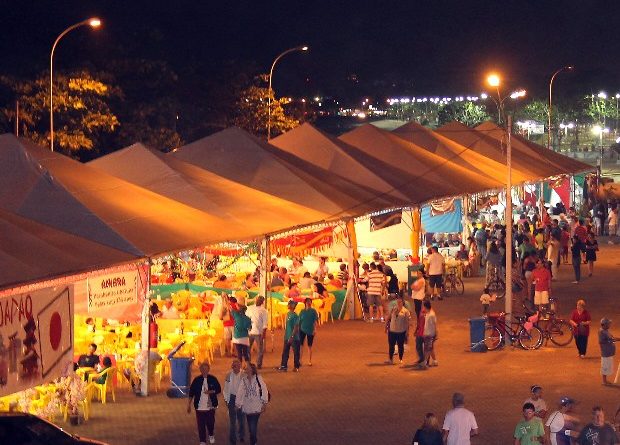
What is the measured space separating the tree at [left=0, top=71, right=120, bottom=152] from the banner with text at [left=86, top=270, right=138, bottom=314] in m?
24.6

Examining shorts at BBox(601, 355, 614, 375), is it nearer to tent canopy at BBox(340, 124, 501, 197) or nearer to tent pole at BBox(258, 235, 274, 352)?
tent pole at BBox(258, 235, 274, 352)

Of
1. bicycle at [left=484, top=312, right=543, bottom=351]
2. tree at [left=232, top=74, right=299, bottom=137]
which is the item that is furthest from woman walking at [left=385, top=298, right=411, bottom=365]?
tree at [left=232, top=74, right=299, bottom=137]

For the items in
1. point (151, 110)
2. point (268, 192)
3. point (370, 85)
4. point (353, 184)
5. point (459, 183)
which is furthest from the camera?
point (370, 85)

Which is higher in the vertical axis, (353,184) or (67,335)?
(353,184)

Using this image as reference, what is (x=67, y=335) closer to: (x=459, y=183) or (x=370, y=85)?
(x=459, y=183)

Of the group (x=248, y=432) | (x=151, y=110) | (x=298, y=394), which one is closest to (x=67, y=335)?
(x=248, y=432)

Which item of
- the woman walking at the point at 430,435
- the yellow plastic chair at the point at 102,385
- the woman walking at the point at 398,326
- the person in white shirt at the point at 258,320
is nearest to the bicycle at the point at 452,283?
the woman walking at the point at 398,326

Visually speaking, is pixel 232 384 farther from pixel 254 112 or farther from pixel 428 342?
pixel 254 112

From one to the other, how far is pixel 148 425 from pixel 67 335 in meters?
1.81

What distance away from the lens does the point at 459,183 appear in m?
37.3

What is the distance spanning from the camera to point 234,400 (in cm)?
1638

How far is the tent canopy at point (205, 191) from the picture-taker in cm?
2419

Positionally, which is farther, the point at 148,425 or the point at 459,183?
the point at 459,183

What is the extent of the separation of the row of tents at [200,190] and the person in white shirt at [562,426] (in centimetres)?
630
